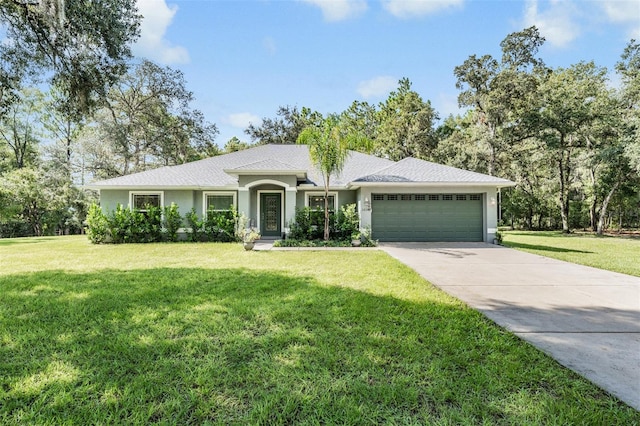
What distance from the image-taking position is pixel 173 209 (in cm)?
1399

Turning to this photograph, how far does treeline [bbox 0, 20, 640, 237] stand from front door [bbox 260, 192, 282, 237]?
8.37m

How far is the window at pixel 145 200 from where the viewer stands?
14578mm

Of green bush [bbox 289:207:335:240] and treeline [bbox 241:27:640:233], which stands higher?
treeline [bbox 241:27:640:233]

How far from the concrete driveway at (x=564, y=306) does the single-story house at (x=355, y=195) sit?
491 centimetres

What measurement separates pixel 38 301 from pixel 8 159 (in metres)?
32.7

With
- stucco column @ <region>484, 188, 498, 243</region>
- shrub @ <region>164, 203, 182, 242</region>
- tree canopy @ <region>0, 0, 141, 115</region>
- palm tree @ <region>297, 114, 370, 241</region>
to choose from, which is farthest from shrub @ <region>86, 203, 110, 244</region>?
stucco column @ <region>484, 188, 498, 243</region>

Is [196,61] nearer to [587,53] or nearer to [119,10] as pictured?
[119,10]

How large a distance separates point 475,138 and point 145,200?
23.3 m

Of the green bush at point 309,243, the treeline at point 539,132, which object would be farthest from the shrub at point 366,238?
the treeline at point 539,132

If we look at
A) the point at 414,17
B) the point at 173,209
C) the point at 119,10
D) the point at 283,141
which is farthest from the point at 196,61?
the point at 283,141

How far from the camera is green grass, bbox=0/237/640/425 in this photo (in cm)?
216

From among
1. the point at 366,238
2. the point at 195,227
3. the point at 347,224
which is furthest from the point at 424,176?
the point at 195,227

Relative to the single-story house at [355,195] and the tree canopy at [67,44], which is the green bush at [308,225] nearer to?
the single-story house at [355,195]

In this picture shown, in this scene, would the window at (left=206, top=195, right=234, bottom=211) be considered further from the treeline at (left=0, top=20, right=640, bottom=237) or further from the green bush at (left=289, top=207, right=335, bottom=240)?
the treeline at (left=0, top=20, right=640, bottom=237)
